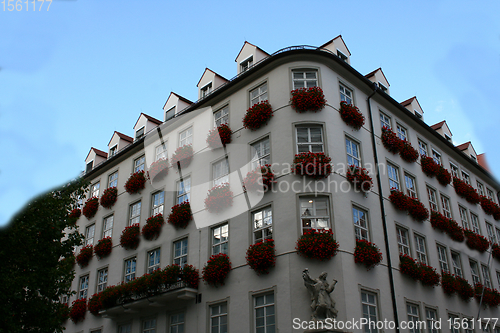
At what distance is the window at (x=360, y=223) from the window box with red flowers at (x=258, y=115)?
5752mm

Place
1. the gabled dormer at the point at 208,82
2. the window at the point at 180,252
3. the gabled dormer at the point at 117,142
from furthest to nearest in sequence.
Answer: the gabled dormer at the point at 117,142 < the gabled dormer at the point at 208,82 < the window at the point at 180,252

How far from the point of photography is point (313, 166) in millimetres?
19609

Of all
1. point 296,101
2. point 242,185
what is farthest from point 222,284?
point 296,101

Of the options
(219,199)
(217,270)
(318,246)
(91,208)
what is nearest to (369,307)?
(318,246)

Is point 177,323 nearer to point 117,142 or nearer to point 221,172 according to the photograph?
point 221,172

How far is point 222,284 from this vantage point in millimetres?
20328

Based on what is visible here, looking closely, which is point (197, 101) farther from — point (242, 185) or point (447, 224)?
point (447, 224)

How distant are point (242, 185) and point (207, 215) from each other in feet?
8.25

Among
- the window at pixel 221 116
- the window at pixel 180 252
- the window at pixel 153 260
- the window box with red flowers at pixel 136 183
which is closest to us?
the window at pixel 180 252

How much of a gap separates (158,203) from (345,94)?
11.8 meters

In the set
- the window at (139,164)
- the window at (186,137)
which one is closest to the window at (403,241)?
the window at (186,137)

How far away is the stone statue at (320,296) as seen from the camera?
661 inches

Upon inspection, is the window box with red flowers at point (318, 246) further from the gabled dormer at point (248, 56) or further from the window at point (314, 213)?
the gabled dormer at point (248, 56)

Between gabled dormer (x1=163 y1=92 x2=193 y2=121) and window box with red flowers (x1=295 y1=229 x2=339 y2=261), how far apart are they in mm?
14682
